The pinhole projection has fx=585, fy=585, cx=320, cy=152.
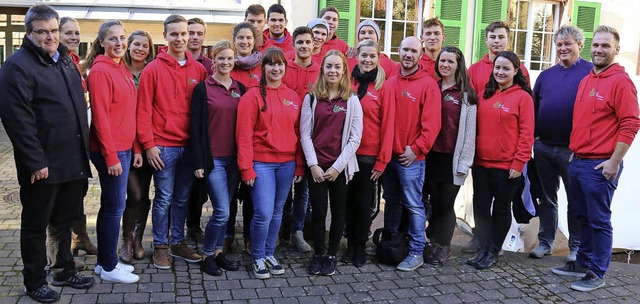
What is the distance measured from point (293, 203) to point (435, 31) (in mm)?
2049

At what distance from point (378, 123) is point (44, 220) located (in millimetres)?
2506

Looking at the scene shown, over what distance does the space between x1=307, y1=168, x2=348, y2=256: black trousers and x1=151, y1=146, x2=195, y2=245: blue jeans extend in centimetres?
98

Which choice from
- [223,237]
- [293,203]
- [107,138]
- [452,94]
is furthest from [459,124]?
[107,138]

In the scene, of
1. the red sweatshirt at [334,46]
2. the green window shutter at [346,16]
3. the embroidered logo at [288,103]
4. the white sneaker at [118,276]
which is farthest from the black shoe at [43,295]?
the green window shutter at [346,16]

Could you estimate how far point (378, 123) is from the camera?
4.64m

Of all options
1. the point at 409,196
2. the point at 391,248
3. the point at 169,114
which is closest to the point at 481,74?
the point at 409,196

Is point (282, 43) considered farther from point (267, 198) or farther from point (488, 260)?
point (488, 260)

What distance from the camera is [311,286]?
4.48 meters

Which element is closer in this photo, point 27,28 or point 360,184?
point 27,28

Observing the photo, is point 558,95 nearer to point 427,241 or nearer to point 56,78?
point 427,241

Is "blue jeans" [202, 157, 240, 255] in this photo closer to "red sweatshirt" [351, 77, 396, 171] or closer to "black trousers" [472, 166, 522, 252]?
"red sweatshirt" [351, 77, 396, 171]

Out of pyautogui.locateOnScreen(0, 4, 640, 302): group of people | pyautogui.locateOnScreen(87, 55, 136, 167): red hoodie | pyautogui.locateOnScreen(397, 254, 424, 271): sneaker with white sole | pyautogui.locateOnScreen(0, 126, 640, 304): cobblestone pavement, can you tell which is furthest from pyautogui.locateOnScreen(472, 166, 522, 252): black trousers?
pyautogui.locateOnScreen(87, 55, 136, 167): red hoodie

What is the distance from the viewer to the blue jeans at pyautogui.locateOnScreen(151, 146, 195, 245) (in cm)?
451

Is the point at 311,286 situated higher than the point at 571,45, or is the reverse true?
the point at 571,45
